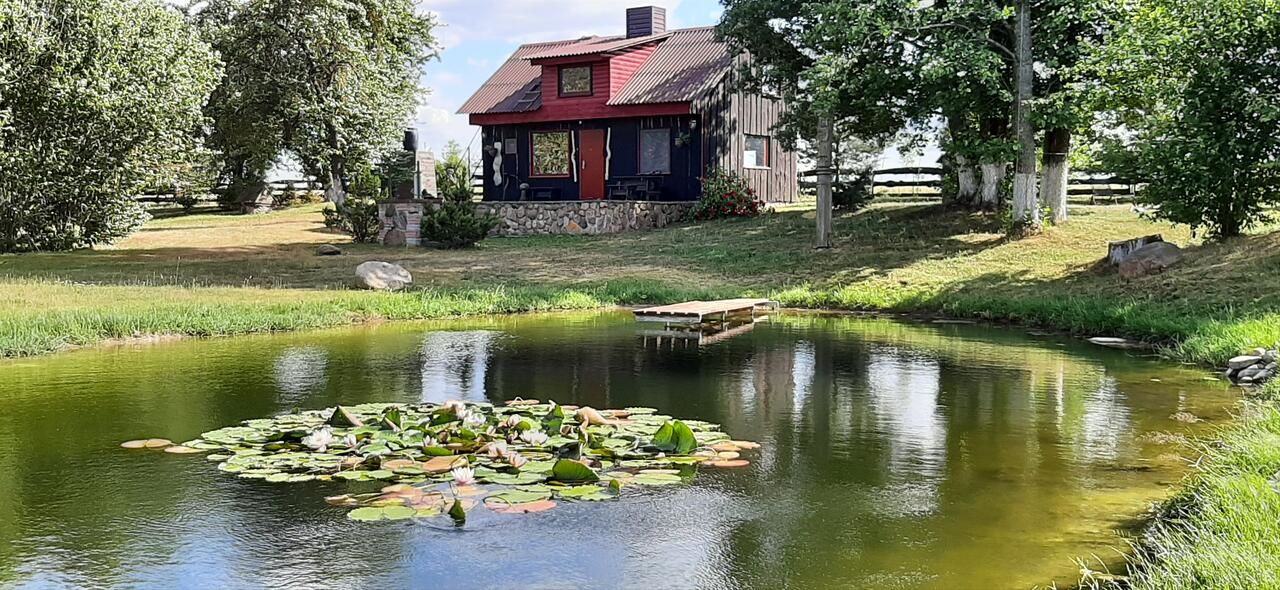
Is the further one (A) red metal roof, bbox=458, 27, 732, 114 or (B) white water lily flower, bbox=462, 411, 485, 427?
(A) red metal roof, bbox=458, 27, 732, 114

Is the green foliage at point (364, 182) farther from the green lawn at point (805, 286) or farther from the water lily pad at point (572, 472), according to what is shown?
the water lily pad at point (572, 472)

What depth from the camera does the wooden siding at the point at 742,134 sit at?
1058 inches

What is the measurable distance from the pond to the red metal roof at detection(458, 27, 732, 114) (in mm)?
16274

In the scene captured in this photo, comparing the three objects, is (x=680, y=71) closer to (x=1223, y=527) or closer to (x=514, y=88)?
(x=514, y=88)

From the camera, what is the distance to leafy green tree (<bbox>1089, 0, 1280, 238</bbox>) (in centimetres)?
1350

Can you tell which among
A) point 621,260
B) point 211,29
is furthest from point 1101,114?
point 211,29

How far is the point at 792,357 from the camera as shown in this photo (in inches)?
436

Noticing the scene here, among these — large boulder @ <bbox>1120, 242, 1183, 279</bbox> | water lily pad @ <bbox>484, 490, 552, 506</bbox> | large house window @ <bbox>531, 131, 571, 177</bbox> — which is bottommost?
water lily pad @ <bbox>484, 490, 552, 506</bbox>

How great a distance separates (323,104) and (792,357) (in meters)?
23.5

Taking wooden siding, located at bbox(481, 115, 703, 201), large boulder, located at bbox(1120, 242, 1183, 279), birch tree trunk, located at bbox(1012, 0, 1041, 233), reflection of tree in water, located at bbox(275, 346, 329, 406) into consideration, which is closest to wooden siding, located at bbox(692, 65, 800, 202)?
wooden siding, located at bbox(481, 115, 703, 201)

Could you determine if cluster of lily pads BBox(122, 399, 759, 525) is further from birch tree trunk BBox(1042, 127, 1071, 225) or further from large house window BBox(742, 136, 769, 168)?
large house window BBox(742, 136, 769, 168)

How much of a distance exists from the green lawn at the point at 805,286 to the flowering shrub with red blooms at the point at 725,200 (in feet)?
3.57

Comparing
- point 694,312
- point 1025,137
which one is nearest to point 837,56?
point 1025,137

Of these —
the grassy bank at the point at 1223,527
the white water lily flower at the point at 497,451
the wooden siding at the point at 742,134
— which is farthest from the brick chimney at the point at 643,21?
the grassy bank at the point at 1223,527
